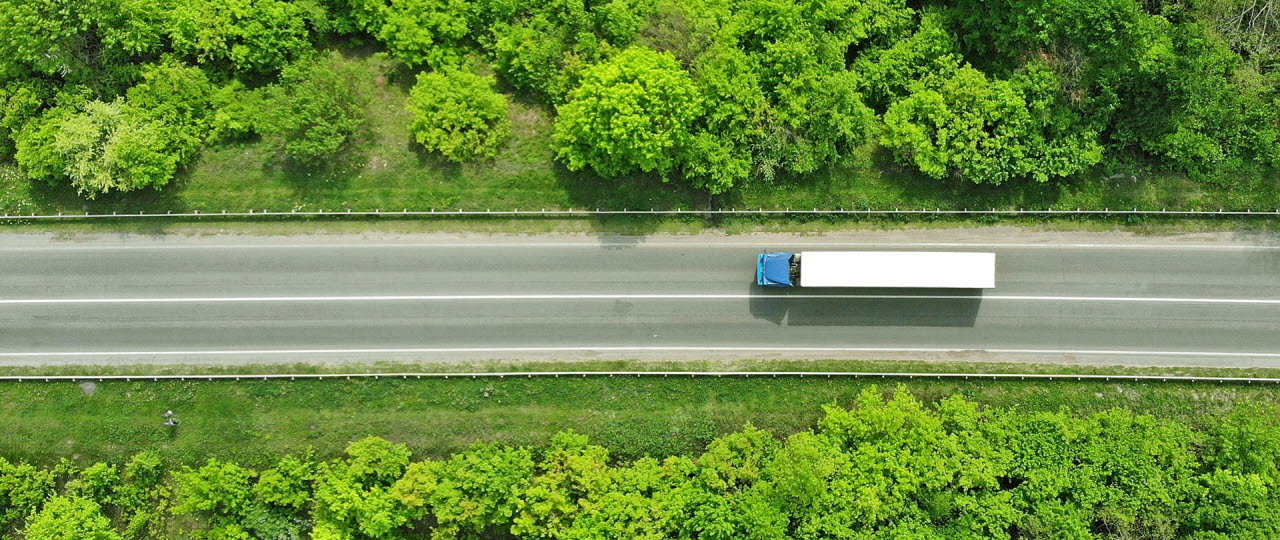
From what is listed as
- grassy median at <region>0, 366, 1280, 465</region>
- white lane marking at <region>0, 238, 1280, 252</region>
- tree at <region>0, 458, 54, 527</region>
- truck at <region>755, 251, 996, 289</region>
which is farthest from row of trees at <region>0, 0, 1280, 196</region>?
tree at <region>0, 458, 54, 527</region>

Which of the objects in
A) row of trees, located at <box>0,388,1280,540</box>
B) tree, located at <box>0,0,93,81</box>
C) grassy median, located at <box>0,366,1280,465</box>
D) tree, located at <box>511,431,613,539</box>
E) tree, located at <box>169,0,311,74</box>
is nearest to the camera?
row of trees, located at <box>0,388,1280,540</box>

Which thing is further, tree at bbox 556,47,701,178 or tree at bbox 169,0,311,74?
tree at bbox 169,0,311,74

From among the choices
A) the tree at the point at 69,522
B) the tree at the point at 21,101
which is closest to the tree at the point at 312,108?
the tree at the point at 21,101

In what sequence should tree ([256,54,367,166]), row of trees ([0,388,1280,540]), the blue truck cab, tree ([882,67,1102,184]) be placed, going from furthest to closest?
the blue truck cab → tree ([256,54,367,166]) → tree ([882,67,1102,184]) → row of trees ([0,388,1280,540])

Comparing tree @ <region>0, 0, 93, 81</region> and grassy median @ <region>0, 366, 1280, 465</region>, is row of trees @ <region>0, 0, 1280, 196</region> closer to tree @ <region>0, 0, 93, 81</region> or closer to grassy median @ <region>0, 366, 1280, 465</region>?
tree @ <region>0, 0, 93, 81</region>

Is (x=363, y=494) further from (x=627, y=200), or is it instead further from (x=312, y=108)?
(x=627, y=200)

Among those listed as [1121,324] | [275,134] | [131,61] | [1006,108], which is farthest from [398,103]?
[1121,324]

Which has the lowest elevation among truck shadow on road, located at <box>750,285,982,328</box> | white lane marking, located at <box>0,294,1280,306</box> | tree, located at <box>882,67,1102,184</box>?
truck shadow on road, located at <box>750,285,982,328</box>

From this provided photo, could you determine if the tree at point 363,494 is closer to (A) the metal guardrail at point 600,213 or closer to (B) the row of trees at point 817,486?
(B) the row of trees at point 817,486
